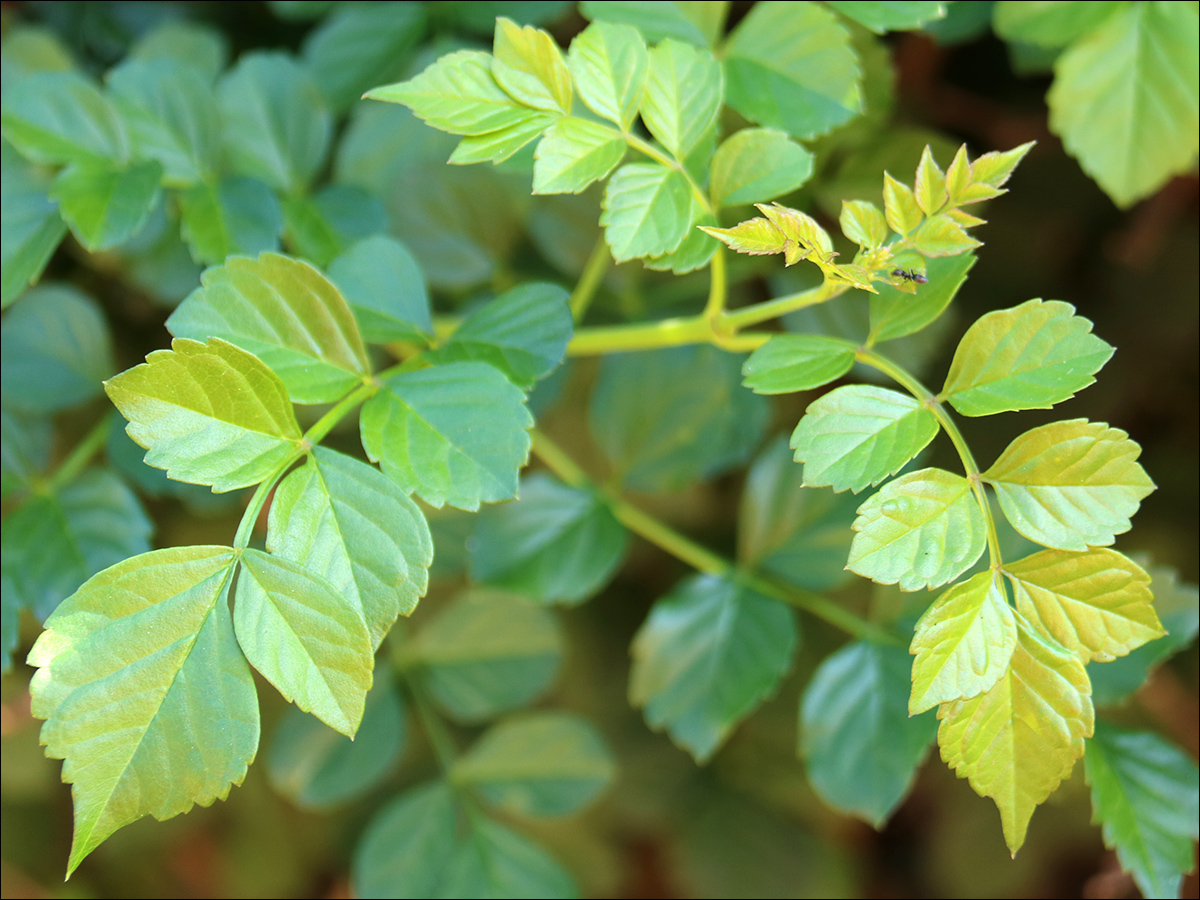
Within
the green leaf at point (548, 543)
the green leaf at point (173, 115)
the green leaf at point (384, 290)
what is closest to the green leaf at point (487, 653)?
the green leaf at point (548, 543)

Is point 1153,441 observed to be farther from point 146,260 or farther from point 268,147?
point 146,260

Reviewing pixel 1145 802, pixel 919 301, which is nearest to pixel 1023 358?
pixel 919 301

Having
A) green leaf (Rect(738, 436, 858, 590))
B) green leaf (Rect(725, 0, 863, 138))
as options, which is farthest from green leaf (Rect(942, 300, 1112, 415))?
green leaf (Rect(738, 436, 858, 590))

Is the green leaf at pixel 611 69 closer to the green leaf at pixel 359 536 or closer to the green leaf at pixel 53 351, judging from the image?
the green leaf at pixel 359 536

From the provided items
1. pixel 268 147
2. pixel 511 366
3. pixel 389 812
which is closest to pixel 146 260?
pixel 268 147

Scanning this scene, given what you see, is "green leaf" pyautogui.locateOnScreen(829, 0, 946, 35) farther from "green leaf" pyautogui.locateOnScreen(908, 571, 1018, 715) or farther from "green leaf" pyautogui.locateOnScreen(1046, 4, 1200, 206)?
"green leaf" pyautogui.locateOnScreen(908, 571, 1018, 715)
